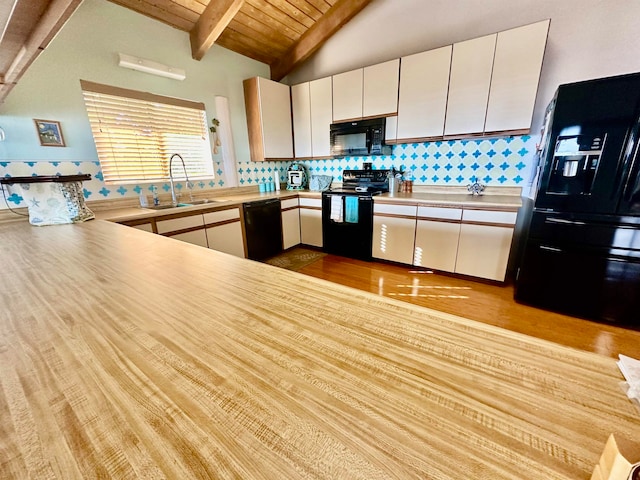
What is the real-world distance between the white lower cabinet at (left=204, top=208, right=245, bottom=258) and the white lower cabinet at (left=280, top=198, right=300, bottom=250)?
685mm

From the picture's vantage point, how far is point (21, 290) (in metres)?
0.76

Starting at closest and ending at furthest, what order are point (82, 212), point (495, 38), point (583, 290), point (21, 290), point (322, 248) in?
point (21, 290), point (82, 212), point (583, 290), point (495, 38), point (322, 248)

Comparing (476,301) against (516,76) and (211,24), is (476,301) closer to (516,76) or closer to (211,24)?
(516,76)

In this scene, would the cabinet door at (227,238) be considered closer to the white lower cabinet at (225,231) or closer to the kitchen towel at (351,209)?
the white lower cabinet at (225,231)

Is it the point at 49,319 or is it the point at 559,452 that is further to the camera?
the point at 49,319

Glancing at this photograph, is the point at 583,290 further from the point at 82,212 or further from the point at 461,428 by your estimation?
the point at 82,212

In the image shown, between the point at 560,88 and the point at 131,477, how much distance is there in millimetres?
2859

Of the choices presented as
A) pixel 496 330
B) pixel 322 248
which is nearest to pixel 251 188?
pixel 322 248

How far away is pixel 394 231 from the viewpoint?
2969 mm

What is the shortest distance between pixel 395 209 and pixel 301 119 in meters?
1.93

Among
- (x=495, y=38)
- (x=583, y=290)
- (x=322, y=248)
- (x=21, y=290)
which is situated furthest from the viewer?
(x=322, y=248)

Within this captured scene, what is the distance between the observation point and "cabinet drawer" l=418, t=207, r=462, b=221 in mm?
2543

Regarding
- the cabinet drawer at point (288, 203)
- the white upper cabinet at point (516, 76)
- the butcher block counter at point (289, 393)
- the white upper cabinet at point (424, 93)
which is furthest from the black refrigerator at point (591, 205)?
the cabinet drawer at point (288, 203)

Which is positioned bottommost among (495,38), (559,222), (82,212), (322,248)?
(322,248)
